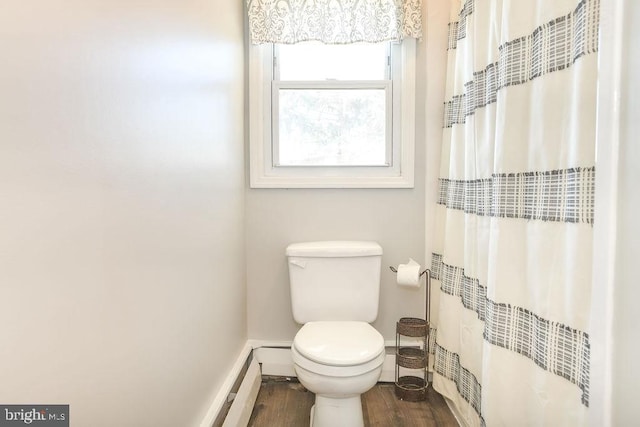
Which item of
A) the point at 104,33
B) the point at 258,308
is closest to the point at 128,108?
the point at 104,33

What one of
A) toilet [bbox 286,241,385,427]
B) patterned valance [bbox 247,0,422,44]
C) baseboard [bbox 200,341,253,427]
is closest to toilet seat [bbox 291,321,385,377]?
toilet [bbox 286,241,385,427]

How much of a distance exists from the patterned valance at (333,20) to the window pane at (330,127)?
0.28 metres

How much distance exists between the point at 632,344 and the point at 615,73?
20.6 inches

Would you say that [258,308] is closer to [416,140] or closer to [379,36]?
[416,140]

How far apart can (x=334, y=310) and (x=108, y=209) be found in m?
1.40

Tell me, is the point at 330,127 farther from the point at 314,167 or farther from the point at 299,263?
the point at 299,263

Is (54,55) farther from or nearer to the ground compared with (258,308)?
farther from the ground

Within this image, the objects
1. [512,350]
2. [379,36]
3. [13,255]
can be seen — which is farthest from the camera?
[379,36]

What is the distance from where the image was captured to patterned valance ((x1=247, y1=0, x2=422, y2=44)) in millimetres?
2170

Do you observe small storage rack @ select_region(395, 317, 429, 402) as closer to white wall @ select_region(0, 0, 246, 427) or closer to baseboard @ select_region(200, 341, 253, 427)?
baseboard @ select_region(200, 341, 253, 427)

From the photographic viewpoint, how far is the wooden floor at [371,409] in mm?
1909

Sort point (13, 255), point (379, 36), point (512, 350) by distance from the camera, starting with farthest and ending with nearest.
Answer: point (379, 36)
point (512, 350)
point (13, 255)

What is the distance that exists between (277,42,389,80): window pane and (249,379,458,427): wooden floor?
1674mm

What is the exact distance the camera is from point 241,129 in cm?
220
